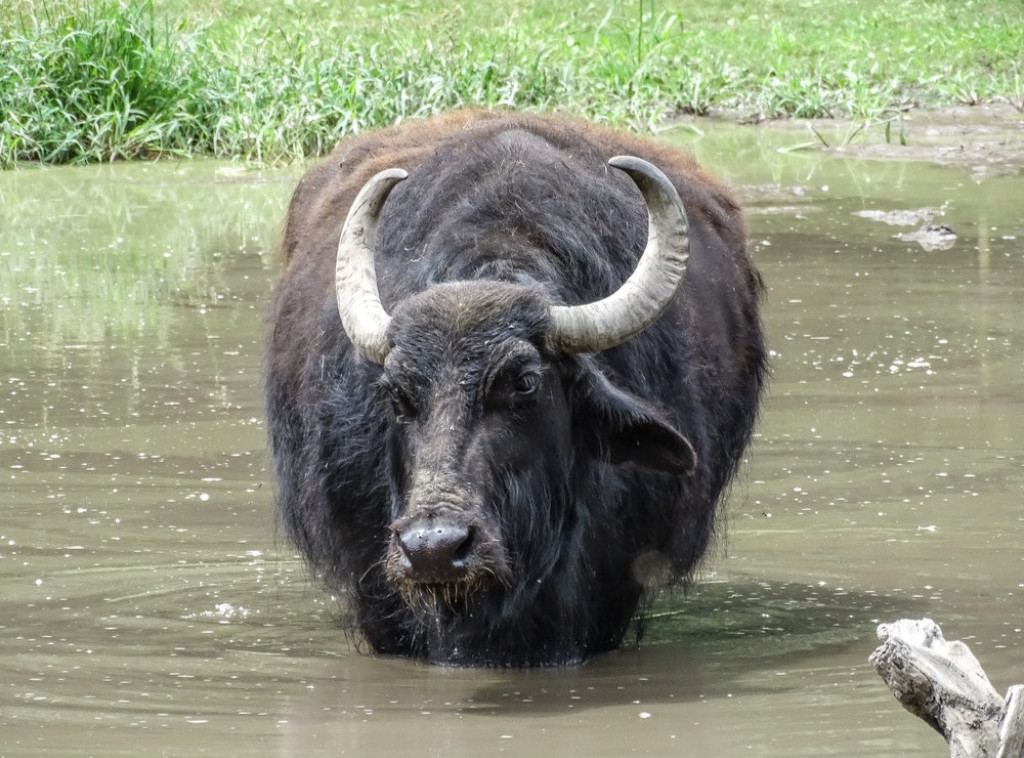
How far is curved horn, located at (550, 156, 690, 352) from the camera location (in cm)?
562

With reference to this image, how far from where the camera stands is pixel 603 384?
5.83 m

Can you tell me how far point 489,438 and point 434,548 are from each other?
474 mm

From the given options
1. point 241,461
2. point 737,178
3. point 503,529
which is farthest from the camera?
point 737,178

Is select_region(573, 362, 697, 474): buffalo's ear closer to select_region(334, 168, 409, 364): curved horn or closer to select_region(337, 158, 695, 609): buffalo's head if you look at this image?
select_region(337, 158, 695, 609): buffalo's head

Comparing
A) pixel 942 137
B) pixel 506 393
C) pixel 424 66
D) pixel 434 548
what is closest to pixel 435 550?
pixel 434 548

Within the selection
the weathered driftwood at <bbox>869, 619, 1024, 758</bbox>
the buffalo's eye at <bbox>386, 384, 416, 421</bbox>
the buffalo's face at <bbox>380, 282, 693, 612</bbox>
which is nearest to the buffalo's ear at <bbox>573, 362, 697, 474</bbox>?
the buffalo's face at <bbox>380, 282, 693, 612</bbox>

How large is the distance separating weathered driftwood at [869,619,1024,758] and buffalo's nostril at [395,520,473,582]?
1.33 m

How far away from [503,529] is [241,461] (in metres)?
3.14

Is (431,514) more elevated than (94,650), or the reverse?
(431,514)

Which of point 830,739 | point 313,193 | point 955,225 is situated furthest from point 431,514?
point 955,225

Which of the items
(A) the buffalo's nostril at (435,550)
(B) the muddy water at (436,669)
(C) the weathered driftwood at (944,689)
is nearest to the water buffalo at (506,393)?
(A) the buffalo's nostril at (435,550)

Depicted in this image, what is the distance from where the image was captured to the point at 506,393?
18.1ft

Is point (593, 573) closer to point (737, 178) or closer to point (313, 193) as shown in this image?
point (313, 193)

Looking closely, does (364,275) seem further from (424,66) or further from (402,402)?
(424,66)
